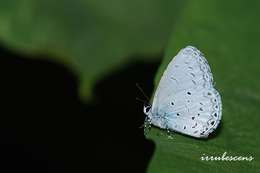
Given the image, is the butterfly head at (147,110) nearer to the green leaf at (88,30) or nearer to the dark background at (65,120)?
the dark background at (65,120)

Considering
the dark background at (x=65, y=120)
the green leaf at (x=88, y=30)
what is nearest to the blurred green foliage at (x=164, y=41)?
the green leaf at (x=88, y=30)

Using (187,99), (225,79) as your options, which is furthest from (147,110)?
(225,79)

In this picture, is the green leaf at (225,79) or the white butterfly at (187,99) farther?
the white butterfly at (187,99)

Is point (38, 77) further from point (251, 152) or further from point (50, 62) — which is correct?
point (251, 152)

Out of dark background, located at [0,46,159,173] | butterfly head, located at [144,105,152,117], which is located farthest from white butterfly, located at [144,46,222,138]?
dark background, located at [0,46,159,173]

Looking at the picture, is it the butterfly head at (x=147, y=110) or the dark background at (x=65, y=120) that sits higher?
the butterfly head at (x=147, y=110)

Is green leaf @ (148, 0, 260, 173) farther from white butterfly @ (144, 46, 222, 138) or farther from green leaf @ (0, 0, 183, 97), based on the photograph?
green leaf @ (0, 0, 183, 97)
